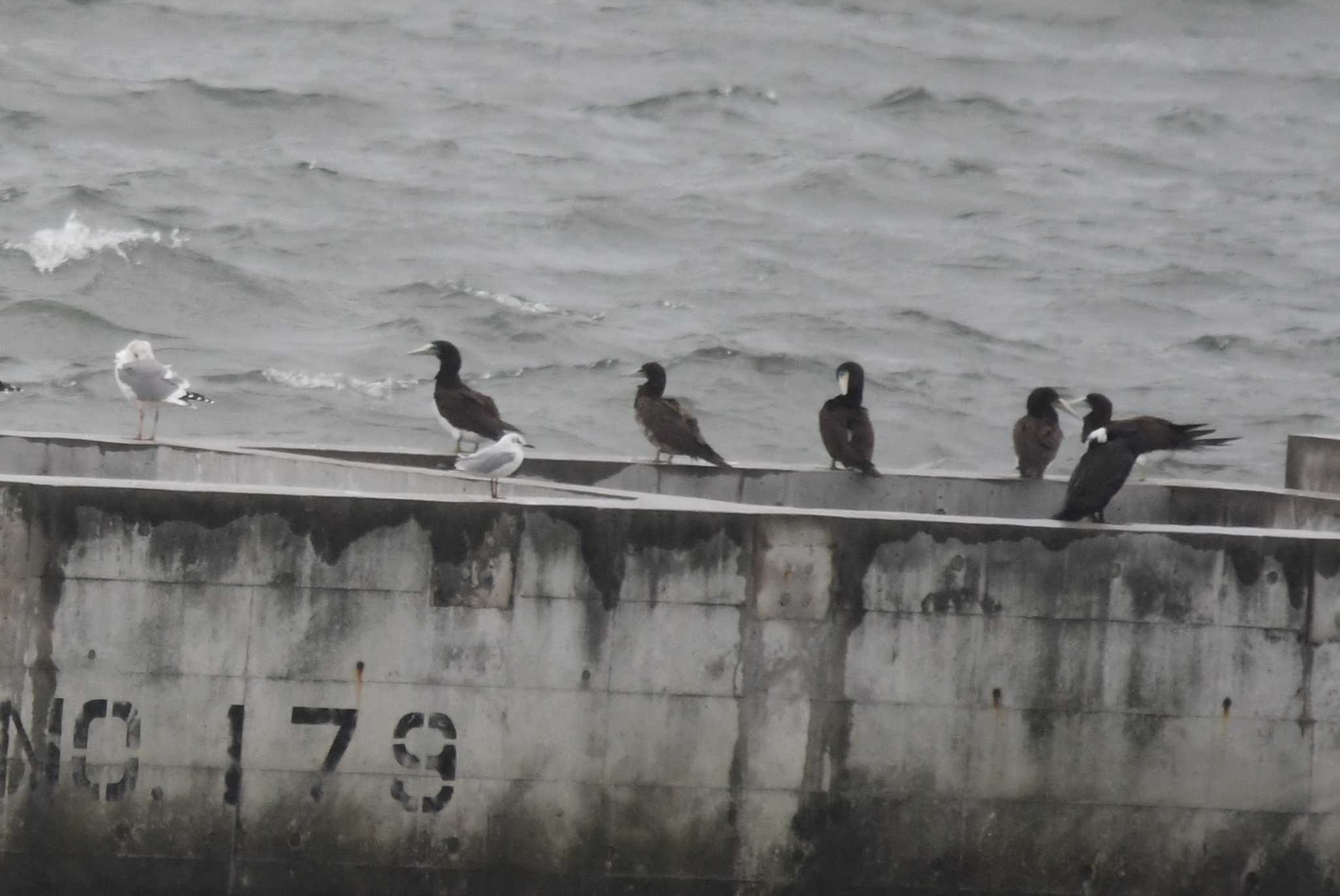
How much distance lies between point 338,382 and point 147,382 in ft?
52.8

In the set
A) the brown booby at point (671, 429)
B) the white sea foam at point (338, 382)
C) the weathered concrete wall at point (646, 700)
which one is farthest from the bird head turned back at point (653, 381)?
the white sea foam at point (338, 382)

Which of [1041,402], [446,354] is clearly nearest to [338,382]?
[446,354]

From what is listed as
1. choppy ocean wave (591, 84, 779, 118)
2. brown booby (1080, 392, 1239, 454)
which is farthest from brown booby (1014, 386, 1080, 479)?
choppy ocean wave (591, 84, 779, 118)

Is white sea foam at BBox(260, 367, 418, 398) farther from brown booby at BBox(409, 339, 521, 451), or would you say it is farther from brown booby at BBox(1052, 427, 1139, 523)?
brown booby at BBox(1052, 427, 1139, 523)

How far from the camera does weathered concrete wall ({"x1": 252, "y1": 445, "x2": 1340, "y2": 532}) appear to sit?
15.5 meters

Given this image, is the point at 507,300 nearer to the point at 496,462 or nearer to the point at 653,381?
the point at 653,381

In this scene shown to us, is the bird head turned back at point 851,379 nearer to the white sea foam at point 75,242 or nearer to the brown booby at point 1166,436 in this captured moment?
the brown booby at point 1166,436

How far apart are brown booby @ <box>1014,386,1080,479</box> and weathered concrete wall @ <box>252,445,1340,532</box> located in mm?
418

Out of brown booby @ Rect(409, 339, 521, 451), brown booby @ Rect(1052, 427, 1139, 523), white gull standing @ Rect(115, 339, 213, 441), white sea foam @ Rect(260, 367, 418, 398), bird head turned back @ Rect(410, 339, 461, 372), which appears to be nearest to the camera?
brown booby @ Rect(1052, 427, 1139, 523)

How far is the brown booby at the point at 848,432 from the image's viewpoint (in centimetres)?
1580

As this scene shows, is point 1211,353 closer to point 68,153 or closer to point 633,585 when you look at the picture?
point 68,153

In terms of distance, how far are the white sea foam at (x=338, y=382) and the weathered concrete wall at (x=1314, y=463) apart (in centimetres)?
1741

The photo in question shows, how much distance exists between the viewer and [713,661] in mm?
11797

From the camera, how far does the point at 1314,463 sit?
16297 mm
